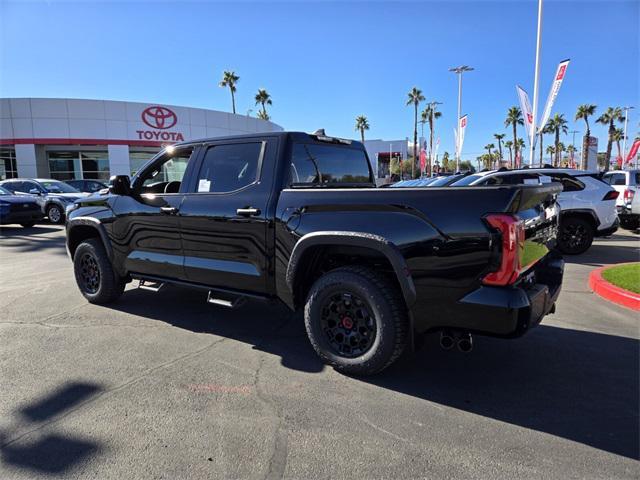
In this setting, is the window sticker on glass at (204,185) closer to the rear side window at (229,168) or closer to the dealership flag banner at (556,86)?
the rear side window at (229,168)

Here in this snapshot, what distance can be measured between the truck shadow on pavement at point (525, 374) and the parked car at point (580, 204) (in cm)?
493

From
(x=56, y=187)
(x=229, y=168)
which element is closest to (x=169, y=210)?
(x=229, y=168)

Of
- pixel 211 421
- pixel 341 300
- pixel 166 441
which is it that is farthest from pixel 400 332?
pixel 166 441

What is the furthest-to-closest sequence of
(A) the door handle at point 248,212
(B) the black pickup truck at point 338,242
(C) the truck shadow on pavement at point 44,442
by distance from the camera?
(A) the door handle at point 248,212 < (B) the black pickup truck at point 338,242 < (C) the truck shadow on pavement at point 44,442

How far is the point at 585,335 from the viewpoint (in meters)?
4.30

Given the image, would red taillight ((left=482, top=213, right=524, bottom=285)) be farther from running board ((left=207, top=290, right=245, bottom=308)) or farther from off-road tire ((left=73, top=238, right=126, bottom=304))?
off-road tire ((left=73, top=238, right=126, bottom=304))

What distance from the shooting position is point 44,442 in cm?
259

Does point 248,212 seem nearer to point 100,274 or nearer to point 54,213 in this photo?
point 100,274

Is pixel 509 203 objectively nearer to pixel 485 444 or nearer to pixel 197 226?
pixel 485 444

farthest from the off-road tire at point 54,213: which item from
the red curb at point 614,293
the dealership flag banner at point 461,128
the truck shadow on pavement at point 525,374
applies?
the dealership flag banner at point 461,128

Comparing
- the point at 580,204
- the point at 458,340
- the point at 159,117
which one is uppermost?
the point at 159,117

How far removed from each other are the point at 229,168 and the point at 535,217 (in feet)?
8.96

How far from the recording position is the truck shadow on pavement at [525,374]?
110 inches

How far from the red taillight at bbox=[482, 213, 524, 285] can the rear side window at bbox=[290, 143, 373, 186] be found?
1839 millimetres
